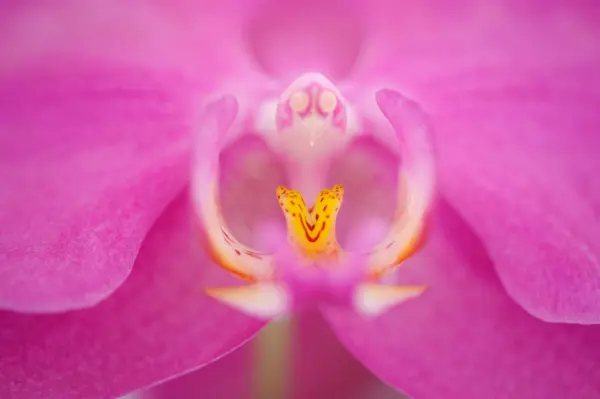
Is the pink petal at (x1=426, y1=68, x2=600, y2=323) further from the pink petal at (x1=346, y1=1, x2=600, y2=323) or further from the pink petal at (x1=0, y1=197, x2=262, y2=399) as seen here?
the pink petal at (x1=0, y1=197, x2=262, y2=399)

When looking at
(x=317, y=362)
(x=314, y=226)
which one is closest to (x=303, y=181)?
(x=314, y=226)

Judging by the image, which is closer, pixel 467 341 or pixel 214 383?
pixel 467 341

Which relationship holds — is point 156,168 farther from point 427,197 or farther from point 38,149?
point 427,197

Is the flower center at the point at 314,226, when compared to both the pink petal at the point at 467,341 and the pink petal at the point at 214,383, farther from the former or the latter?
the pink petal at the point at 214,383

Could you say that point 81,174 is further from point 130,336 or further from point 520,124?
point 520,124

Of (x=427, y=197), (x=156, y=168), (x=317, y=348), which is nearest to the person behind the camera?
(x=427, y=197)

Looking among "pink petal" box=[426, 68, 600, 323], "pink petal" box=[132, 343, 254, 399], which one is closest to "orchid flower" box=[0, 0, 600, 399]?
"pink petal" box=[426, 68, 600, 323]

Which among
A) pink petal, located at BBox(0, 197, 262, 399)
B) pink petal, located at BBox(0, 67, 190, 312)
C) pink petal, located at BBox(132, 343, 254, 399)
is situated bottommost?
pink petal, located at BBox(132, 343, 254, 399)

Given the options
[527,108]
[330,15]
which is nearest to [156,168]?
[330,15]
